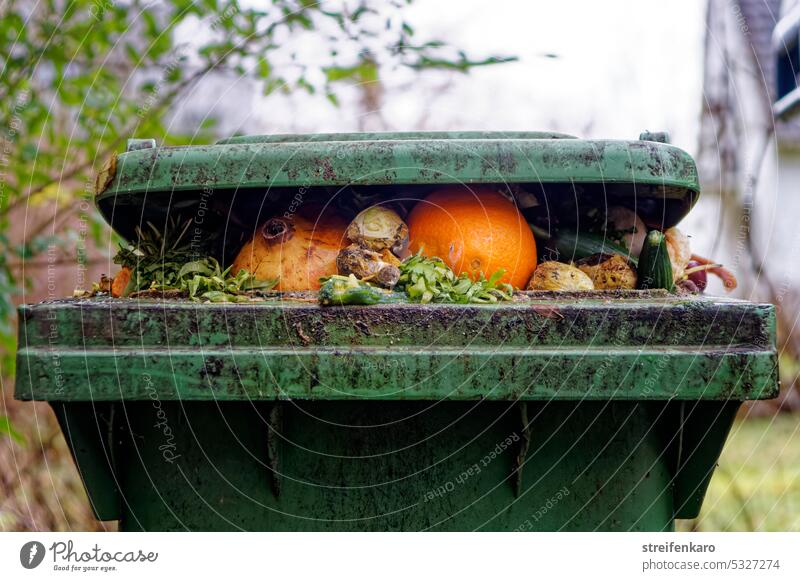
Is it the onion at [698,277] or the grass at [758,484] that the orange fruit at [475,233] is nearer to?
the onion at [698,277]

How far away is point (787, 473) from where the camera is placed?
5.62 metres

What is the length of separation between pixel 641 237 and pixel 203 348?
146cm

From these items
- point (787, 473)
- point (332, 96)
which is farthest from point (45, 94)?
point (787, 473)

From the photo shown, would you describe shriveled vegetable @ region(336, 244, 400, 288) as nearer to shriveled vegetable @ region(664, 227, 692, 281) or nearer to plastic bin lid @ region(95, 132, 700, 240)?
plastic bin lid @ region(95, 132, 700, 240)

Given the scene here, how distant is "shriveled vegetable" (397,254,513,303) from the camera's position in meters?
2.12

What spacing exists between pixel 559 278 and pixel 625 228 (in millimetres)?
385

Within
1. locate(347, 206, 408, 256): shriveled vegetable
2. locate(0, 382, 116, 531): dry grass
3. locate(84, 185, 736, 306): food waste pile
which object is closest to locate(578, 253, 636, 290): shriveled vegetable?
locate(84, 185, 736, 306): food waste pile

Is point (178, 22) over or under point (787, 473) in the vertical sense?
over

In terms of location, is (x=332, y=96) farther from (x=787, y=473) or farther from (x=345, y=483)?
(x=787, y=473)

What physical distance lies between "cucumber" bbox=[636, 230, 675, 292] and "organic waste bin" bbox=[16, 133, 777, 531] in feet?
0.23

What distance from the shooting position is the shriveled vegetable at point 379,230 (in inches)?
92.7

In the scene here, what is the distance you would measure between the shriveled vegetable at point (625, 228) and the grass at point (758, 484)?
102 inches

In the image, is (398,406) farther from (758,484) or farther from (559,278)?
(758,484)

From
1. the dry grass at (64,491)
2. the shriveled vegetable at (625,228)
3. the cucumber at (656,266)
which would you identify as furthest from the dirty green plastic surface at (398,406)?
the dry grass at (64,491)
